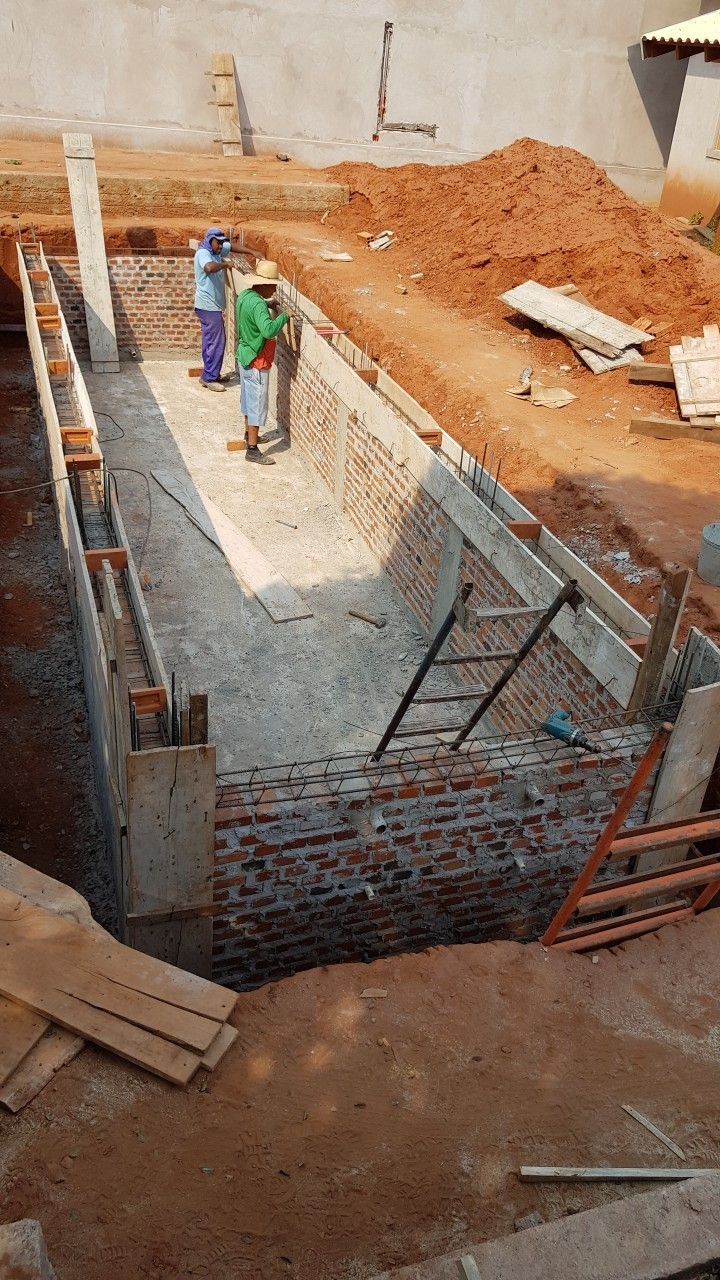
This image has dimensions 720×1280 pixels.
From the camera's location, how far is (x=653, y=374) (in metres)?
11.2

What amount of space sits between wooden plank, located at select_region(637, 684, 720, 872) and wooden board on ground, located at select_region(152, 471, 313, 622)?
12.5 feet

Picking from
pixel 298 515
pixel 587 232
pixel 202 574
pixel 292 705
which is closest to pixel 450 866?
pixel 292 705

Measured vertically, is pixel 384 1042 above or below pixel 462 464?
below

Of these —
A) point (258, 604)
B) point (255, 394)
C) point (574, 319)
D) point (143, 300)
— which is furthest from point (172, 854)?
point (143, 300)

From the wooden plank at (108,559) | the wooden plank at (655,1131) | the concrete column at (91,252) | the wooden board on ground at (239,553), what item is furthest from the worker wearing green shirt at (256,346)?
the wooden plank at (655,1131)

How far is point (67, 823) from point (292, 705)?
1.84 metres

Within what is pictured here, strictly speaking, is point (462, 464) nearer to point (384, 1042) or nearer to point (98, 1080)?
point (384, 1042)

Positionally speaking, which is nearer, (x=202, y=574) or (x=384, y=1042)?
(x=384, y=1042)

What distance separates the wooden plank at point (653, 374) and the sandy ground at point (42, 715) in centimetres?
667

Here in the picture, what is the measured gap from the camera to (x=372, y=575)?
30.1 feet

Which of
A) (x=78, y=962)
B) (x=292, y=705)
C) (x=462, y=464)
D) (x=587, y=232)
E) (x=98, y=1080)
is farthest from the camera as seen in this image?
(x=587, y=232)

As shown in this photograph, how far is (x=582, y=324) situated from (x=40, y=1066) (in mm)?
10730

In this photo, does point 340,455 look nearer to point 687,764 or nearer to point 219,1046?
point 687,764

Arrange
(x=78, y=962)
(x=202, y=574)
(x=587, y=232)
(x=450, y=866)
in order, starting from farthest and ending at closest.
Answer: (x=587, y=232) → (x=202, y=574) → (x=450, y=866) → (x=78, y=962)
